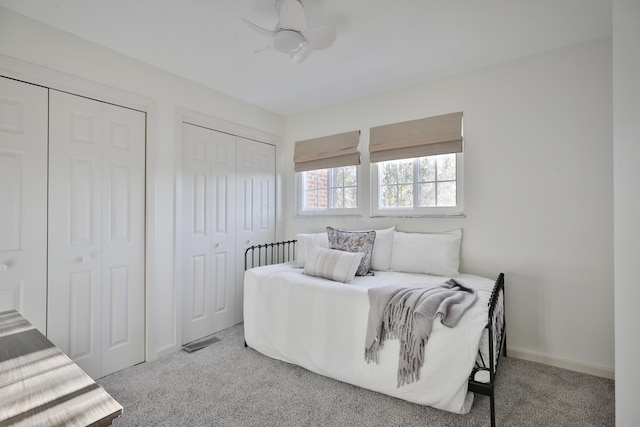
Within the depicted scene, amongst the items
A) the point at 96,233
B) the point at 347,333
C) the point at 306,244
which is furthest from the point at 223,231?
the point at 347,333

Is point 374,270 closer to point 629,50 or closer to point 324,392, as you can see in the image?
point 324,392

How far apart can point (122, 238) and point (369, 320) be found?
199cm

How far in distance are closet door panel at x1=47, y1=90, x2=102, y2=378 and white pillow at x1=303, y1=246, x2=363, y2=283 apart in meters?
1.63

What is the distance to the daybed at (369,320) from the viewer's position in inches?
71.2

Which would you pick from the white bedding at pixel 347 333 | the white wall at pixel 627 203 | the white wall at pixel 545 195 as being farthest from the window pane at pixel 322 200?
the white wall at pixel 627 203

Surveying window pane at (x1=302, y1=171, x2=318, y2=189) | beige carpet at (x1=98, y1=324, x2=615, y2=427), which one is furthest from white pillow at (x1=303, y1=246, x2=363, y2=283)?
window pane at (x1=302, y1=171, x2=318, y2=189)

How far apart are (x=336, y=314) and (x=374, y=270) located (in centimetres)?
86

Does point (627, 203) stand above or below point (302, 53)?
below

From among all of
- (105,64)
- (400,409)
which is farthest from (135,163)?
(400,409)

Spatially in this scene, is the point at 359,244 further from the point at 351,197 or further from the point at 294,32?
the point at 294,32

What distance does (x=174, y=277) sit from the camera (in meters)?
2.85

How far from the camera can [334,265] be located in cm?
262

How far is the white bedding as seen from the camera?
5.94 feet

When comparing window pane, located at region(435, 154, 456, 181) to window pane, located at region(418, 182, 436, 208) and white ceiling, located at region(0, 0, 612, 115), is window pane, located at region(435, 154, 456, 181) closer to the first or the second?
window pane, located at region(418, 182, 436, 208)
